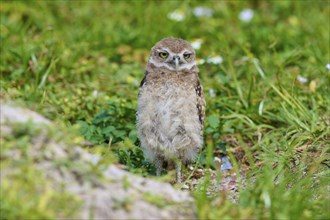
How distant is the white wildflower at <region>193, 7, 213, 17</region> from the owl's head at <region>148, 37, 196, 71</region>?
3405 mm

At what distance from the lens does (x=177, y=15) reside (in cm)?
986

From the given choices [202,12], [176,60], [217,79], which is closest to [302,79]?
[217,79]

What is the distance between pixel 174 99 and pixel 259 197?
5.73 feet

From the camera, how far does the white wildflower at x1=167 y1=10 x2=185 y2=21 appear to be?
9.83m

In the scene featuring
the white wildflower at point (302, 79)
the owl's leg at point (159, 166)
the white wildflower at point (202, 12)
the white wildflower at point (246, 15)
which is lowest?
the owl's leg at point (159, 166)

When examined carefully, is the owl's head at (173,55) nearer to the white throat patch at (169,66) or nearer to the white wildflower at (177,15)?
the white throat patch at (169,66)

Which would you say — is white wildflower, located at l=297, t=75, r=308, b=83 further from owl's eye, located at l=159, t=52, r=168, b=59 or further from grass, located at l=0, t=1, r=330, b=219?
owl's eye, located at l=159, t=52, r=168, b=59

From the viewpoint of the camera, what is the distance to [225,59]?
8.77 m

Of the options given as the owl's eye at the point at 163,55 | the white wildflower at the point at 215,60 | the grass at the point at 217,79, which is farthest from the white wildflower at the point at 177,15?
the owl's eye at the point at 163,55

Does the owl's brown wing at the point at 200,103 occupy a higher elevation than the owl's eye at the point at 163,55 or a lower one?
lower

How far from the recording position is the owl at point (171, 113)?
6523mm

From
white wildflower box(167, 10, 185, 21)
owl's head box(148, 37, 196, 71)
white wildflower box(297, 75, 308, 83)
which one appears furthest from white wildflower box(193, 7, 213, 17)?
owl's head box(148, 37, 196, 71)

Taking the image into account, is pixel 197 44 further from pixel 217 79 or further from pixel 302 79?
pixel 302 79

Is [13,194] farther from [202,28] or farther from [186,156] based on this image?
[202,28]
